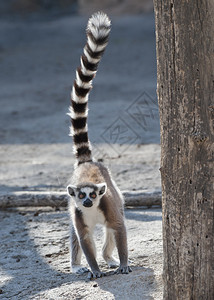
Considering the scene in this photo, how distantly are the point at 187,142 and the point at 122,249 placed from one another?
1.48m

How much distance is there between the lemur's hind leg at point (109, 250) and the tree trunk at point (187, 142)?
119 cm

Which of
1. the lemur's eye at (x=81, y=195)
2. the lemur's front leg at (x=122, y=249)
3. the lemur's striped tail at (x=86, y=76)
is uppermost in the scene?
the lemur's striped tail at (x=86, y=76)

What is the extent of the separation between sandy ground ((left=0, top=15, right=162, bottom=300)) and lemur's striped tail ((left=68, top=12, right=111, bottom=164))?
894mm

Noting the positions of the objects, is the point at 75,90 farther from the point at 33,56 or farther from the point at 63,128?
the point at 33,56

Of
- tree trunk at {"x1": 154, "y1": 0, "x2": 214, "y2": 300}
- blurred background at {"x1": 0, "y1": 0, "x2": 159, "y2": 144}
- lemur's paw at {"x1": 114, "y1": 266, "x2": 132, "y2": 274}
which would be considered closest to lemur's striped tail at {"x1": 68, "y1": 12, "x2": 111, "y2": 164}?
tree trunk at {"x1": 154, "y1": 0, "x2": 214, "y2": 300}

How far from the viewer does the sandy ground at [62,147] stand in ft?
13.9

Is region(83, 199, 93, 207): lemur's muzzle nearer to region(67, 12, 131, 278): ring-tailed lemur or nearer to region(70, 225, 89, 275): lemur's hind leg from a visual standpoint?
region(67, 12, 131, 278): ring-tailed lemur

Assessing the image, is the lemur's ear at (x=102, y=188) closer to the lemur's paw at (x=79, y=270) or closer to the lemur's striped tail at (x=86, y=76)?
the lemur's paw at (x=79, y=270)

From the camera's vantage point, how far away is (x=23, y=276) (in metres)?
4.40

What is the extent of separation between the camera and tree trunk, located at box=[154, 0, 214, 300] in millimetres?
2957

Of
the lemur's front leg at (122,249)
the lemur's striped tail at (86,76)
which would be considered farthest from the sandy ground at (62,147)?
the lemur's striped tail at (86,76)

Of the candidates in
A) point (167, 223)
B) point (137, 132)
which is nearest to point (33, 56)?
point (137, 132)

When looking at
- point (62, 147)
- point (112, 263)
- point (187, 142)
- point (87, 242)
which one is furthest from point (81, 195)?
point (62, 147)

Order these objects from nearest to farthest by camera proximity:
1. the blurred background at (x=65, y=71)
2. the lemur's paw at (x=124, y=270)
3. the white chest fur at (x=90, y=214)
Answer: the lemur's paw at (x=124, y=270) < the white chest fur at (x=90, y=214) < the blurred background at (x=65, y=71)
